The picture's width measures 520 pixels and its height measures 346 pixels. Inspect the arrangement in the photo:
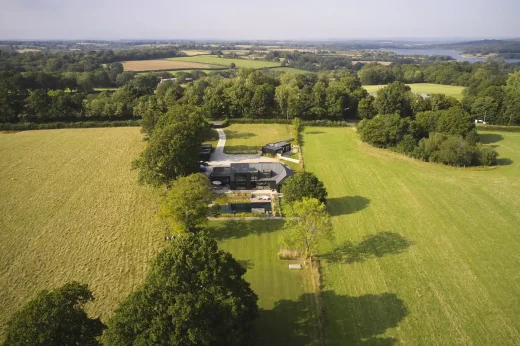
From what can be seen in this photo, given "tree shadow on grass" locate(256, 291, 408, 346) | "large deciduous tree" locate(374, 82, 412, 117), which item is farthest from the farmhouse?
"tree shadow on grass" locate(256, 291, 408, 346)

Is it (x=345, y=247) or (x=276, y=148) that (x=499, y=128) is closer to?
(x=276, y=148)

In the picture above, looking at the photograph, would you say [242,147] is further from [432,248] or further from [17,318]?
[17,318]

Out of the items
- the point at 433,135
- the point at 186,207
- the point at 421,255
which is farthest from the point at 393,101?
the point at 186,207

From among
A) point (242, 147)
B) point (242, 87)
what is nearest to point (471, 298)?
point (242, 147)

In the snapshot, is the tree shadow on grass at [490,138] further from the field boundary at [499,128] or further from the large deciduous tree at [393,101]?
the large deciduous tree at [393,101]

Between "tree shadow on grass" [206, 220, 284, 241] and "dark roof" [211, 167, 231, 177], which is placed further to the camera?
"dark roof" [211, 167, 231, 177]


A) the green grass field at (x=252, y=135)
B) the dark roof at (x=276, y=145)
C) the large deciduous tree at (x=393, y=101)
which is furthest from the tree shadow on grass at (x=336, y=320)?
the large deciduous tree at (x=393, y=101)

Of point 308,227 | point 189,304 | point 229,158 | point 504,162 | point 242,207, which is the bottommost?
point 242,207

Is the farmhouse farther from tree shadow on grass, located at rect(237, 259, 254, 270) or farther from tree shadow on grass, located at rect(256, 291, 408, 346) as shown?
tree shadow on grass, located at rect(256, 291, 408, 346)
